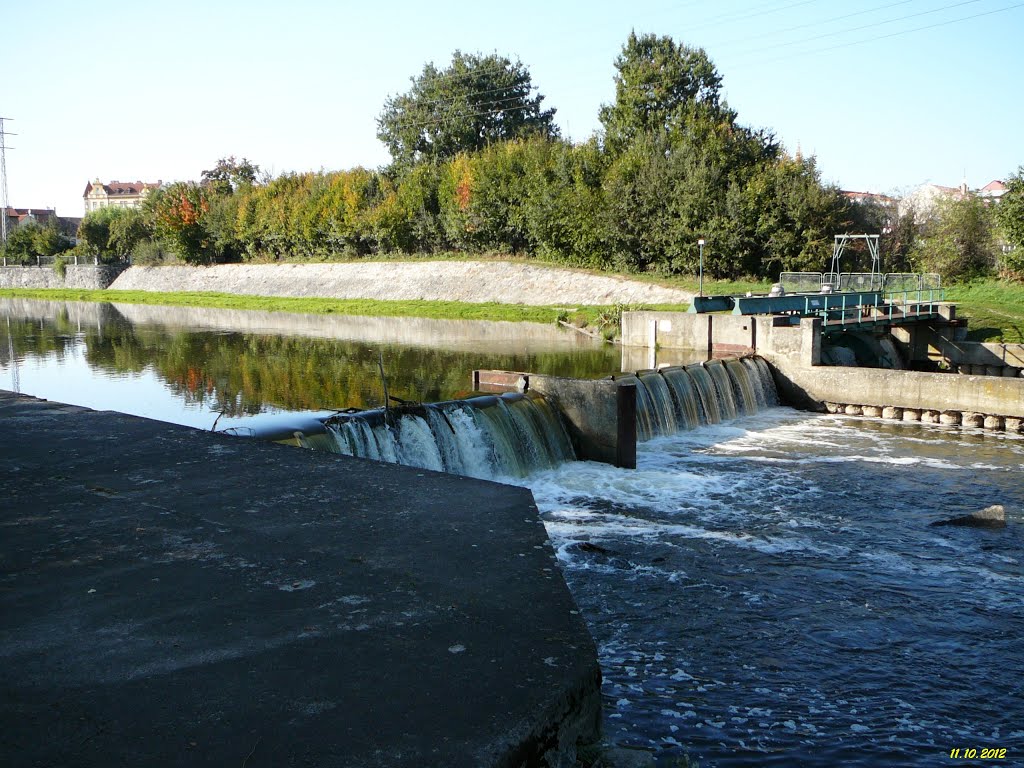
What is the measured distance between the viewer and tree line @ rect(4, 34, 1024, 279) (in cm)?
4297

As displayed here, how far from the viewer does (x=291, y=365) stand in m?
27.8

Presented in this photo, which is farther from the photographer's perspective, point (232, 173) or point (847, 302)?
point (232, 173)

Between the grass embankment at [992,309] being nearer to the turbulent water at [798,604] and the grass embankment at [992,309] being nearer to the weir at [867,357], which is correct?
the weir at [867,357]

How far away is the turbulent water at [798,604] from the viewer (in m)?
6.55

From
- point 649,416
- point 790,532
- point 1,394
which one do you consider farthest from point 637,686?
point 649,416

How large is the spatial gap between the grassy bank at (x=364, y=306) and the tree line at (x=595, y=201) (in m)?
7.27

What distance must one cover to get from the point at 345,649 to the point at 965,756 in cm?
508

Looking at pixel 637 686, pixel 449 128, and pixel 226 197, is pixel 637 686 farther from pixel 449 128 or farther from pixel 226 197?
pixel 226 197

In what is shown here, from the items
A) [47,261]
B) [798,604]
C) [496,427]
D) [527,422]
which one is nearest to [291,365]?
[527,422]

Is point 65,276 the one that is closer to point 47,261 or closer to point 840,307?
point 47,261

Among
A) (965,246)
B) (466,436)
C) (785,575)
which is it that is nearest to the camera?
(785,575)

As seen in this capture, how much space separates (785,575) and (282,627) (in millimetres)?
7556

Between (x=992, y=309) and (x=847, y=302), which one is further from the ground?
(x=847, y=302)
